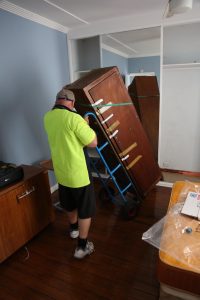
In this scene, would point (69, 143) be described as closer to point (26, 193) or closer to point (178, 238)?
point (26, 193)

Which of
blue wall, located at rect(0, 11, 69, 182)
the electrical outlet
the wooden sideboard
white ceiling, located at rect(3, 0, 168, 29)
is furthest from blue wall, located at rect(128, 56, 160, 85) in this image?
the wooden sideboard

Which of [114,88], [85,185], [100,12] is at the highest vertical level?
[100,12]

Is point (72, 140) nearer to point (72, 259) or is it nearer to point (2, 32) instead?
point (72, 259)

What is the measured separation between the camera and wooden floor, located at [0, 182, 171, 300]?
61.7 inches

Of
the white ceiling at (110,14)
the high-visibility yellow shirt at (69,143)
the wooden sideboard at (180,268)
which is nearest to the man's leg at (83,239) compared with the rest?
the high-visibility yellow shirt at (69,143)

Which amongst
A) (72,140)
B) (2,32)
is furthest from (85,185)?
(2,32)

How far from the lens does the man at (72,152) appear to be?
1576 mm

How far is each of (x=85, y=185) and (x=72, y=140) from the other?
39cm

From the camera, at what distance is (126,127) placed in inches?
91.6

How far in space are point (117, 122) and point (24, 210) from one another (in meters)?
1.25

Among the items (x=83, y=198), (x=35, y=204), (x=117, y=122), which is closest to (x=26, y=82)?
(x=117, y=122)

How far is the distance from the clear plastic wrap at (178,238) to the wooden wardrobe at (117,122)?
1068mm

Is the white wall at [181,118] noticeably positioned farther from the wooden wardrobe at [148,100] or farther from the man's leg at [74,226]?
the man's leg at [74,226]

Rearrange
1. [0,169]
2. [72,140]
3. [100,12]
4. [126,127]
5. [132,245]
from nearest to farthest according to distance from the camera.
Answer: [72,140] < [0,169] < [132,245] < [126,127] < [100,12]
